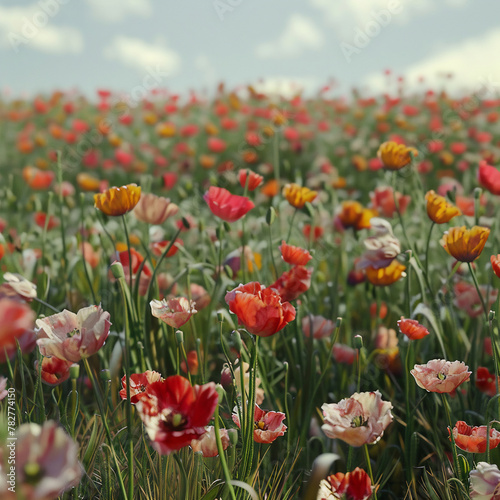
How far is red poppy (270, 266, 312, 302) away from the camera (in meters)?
1.06

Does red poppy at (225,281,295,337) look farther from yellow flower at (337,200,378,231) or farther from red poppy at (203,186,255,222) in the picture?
yellow flower at (337,200,378,231)

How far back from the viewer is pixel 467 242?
39.9 inches

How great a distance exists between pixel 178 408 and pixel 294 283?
0.47m

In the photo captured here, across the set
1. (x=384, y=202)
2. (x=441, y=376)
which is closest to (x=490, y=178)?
(x=384, y=202)

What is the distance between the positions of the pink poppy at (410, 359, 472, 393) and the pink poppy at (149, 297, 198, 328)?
389 mm

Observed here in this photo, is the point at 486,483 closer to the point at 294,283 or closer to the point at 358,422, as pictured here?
the point at 358,422

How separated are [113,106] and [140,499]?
556 centimetres

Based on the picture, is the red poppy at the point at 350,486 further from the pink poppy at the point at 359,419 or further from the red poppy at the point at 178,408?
the red poppy at the point at 178,408

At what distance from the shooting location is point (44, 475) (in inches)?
18.0

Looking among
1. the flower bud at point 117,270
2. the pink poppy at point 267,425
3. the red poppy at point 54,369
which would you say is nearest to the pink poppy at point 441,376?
the pink poppy at point 267,425

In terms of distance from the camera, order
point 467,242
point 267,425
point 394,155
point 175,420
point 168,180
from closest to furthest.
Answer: point 175,420 → point 267,425 → point 467,242 → point 394,155 → point 168,180

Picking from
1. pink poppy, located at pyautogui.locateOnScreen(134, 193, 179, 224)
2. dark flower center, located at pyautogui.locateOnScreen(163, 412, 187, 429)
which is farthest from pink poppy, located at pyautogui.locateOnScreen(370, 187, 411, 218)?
dark flower center, located at pyautogui.locateOnScreen(163, 412, 187, 429)

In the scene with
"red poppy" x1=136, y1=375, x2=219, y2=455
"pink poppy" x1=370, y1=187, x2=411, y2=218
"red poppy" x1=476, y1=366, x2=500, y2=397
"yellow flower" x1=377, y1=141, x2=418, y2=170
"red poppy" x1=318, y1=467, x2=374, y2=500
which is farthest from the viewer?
"pink poppy" x1=370, y1=187, x2=411, y2=218

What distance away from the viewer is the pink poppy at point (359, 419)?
73 centimetres
